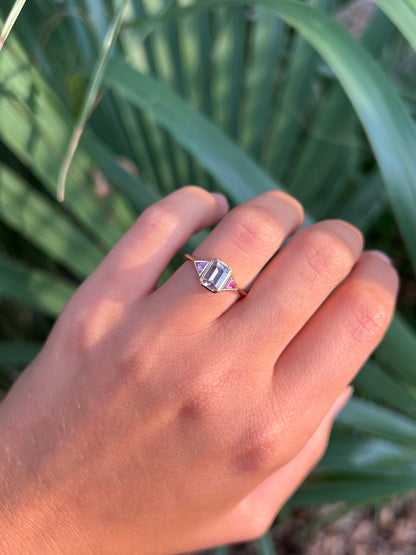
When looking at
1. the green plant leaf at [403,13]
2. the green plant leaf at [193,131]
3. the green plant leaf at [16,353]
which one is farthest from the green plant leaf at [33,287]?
the green plant leaf at [403,13]

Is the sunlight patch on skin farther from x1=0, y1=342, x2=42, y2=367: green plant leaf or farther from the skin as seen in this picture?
Answer: x1=0, y1=342, x2=42, y2=367: green plant leaf

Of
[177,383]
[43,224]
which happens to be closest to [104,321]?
[177,383]

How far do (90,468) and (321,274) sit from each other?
258mm

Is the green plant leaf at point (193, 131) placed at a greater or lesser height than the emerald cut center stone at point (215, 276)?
greater

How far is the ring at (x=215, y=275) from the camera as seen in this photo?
40 centimetres

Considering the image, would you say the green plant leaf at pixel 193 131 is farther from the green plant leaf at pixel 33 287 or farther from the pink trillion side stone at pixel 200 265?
the green plant leaf at pixel 33 287

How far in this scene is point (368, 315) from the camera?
413 mm

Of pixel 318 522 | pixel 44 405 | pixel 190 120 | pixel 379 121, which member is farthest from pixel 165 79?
pixel 318 522

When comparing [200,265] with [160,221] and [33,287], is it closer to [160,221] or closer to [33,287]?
[160,221]

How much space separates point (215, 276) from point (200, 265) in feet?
0.06

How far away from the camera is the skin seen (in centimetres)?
41

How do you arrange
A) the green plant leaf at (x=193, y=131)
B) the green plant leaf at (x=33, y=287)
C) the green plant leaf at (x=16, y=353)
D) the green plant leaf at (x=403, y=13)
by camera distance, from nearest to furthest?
the green plant leaf at (x=403, y=13) < the green plant leaf at (x=193, y=131) < the green plant leaf at (x=33, y=287) < the green plant leaf at (x=16, y=353)

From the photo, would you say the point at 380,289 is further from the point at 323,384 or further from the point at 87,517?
the point at 87,517

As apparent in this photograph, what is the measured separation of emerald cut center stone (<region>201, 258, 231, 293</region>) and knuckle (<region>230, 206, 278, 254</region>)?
27 mm
